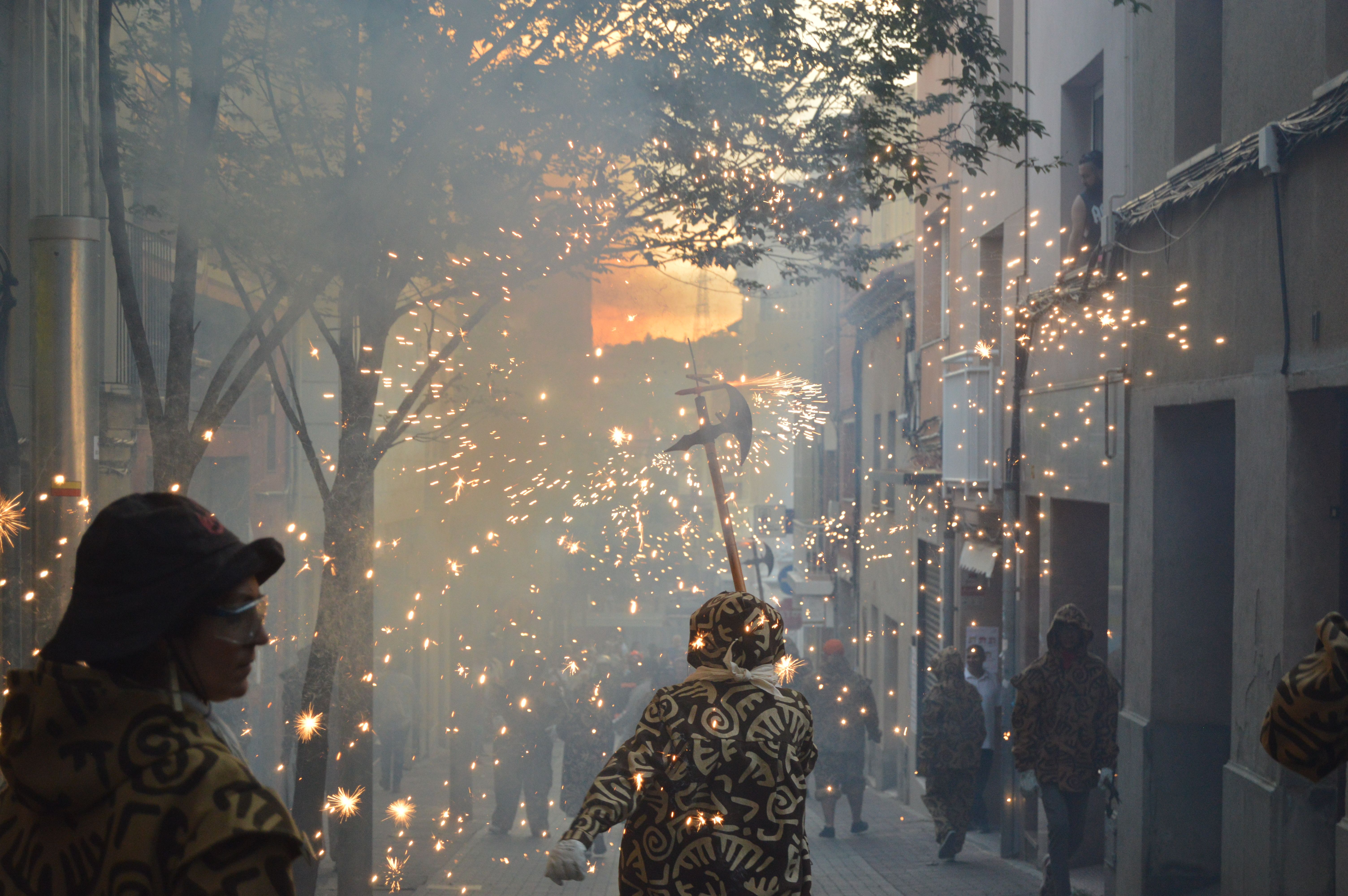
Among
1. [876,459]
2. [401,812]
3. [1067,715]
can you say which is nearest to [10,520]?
[1067,715]

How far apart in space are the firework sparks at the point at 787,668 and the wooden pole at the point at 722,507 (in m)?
0.36

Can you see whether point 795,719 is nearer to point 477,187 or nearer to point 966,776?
point 477,187

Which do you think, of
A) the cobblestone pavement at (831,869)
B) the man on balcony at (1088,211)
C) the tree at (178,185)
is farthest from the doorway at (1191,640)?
the tree at (178,185)

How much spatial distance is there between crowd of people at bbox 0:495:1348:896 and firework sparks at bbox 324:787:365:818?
2.57 metres

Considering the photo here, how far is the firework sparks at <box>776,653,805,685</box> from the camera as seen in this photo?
4527 millimetres

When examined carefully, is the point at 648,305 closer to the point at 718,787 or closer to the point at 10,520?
the point at 10,520

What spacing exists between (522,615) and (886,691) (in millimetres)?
7919

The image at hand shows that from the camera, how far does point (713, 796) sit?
394cm

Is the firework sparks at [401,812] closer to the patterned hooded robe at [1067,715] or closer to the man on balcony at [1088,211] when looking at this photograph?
the patterned hooded robe at [1067,715]

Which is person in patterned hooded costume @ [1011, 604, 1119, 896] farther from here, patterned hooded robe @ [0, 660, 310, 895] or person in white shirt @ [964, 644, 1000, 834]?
patterned hooded robe @ [0, 660, 310, 895]

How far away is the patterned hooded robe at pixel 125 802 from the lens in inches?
67.7

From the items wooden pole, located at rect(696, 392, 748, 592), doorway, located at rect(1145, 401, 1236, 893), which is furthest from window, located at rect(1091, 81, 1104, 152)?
wooden pole, located at rect(696, 392, 748, 592)

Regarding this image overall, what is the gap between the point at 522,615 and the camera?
14.6m

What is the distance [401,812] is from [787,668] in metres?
7.39
